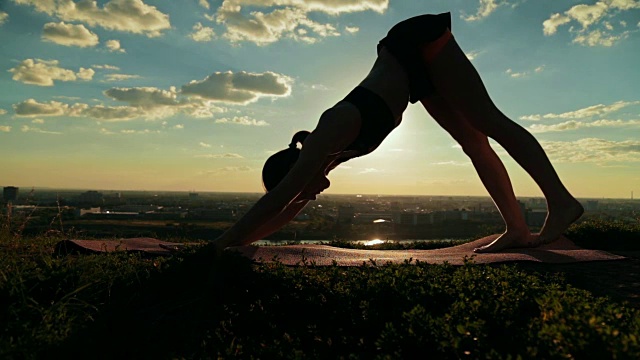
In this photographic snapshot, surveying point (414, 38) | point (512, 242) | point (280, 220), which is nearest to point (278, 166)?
point (280, 220)

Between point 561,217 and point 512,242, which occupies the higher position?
point 561,217

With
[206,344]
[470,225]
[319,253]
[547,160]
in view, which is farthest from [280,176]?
[470,225]

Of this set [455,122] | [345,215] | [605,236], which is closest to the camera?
[455,122]

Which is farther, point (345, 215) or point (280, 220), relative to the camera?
point (345, 215)

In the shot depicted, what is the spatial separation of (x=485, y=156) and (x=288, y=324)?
439cm

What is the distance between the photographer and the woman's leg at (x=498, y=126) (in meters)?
6.10

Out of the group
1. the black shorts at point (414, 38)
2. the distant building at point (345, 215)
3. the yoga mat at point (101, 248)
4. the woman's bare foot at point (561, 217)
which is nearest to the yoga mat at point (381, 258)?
the woman's bare foot at point (561, 217)

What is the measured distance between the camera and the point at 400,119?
6.18 m

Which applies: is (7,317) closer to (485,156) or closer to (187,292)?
(187,292)

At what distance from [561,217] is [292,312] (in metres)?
4.19

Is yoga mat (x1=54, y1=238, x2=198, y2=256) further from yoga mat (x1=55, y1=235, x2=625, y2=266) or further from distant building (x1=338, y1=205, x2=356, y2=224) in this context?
distant building (x1=338, y1=205, x2=356, y2=224)

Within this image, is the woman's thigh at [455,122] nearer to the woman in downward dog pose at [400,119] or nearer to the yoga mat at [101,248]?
the woman in downward dog pose at [400,119]

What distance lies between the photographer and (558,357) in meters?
2.18

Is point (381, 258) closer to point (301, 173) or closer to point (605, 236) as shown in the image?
point (301, 173)
